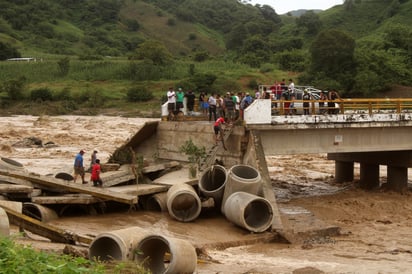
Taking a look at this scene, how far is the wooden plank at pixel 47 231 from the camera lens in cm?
1541

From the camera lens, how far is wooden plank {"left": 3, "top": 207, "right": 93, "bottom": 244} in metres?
15.4

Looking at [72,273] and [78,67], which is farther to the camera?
[78,67]

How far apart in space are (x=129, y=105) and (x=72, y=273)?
6516cm

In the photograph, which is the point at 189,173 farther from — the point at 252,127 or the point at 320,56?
the point at 320,56

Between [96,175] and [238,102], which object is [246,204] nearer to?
[96,175]

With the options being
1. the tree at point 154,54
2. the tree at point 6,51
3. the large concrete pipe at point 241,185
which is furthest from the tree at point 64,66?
the large concrete pipe at point 241,185

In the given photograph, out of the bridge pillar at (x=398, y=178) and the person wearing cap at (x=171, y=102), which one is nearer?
the person wearing cap at (x=171, y=102)

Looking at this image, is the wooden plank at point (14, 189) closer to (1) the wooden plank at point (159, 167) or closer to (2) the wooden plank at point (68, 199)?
(2) the wooden plank at point (68, 199)

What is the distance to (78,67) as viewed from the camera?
89.4 m

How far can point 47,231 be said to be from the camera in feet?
51.4

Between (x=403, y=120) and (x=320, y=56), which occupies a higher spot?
(x=320, y=56)

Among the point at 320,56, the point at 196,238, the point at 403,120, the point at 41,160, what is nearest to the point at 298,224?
the point at 196,238

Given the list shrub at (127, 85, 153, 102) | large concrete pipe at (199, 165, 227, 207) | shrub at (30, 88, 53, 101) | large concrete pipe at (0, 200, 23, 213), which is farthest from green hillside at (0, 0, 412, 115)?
large concrete pipe at (0, 200, 23, 213)

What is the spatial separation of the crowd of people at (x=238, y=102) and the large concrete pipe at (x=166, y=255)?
1019 cm
